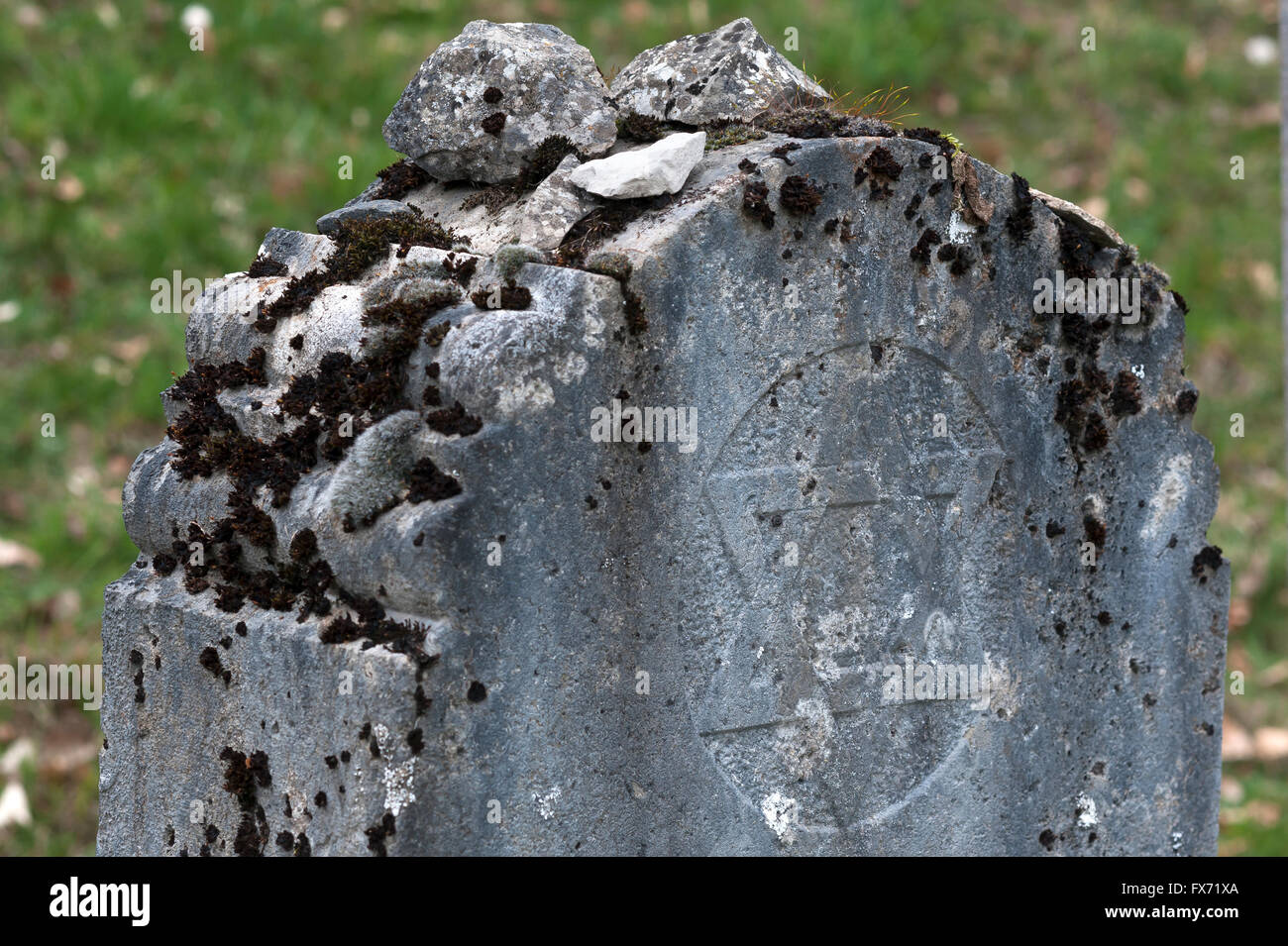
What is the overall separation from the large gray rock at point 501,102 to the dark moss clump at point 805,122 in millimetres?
337

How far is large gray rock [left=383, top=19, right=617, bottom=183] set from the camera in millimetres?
3025

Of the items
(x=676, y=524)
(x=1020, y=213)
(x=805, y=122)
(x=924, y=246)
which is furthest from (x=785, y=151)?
(x=676, y=524)

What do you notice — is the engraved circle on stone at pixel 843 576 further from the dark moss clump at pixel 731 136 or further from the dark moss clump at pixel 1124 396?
the dark moss clump at pixel 731 136

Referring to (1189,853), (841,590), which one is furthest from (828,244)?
(1189,853)

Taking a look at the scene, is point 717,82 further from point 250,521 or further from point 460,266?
point 250,521

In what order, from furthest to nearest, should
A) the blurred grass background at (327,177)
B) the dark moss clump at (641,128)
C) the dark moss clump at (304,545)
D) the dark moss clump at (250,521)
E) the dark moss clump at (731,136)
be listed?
1. the blurred grass background at (327,177)
2. the dark moss clump at (641,128)
3. the dark moss clump at (731,136)
4. the dark moss clump at (250,521)
5. the dark moss clump at (304,545)

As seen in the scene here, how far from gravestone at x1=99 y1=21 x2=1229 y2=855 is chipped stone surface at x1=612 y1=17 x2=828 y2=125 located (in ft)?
0.07

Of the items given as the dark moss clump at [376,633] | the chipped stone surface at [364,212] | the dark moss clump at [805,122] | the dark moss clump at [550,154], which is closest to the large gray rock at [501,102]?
the dark moss clump at [550,154]

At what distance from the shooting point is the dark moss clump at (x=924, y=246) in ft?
9.82

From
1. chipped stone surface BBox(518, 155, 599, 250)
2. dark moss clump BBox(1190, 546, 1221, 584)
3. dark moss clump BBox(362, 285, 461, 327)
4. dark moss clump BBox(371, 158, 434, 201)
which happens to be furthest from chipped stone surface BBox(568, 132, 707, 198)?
dark moss clump BBox(1190, 546, 1221, 584)

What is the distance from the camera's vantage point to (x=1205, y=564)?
3.48 m

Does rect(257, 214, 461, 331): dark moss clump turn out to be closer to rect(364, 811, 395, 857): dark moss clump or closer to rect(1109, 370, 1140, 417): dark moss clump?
rect(364, 811, 395, 857): dark moss clump
